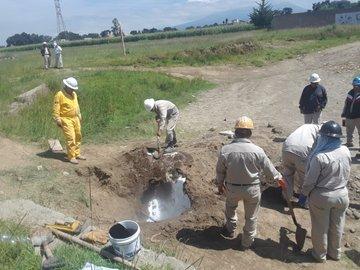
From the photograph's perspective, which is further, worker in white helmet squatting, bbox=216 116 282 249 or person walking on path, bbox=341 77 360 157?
person walking on path, bbox=341 77 360 157

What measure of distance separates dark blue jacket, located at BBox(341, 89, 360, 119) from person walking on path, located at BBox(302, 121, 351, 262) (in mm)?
3820

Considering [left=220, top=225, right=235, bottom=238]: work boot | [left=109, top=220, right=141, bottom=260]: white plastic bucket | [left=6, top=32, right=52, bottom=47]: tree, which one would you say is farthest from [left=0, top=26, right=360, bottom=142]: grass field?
[left=6, top=32, right=52, bottom=47]: tree

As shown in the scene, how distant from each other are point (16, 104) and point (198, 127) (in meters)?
5.48

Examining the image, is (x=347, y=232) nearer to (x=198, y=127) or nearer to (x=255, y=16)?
(x=198, y=127)

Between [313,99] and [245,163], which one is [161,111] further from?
[245,163]

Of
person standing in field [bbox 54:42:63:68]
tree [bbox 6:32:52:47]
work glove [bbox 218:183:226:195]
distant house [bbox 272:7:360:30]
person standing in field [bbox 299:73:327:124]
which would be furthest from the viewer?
tree [bbox 6:32:52:47]

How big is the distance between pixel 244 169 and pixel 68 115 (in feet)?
13.1

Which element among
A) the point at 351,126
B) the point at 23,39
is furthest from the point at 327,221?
the point at 23,39

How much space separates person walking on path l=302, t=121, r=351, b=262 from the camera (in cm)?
483

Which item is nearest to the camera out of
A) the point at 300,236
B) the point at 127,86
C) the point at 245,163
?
the point at 245,163

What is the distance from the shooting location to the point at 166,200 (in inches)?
299

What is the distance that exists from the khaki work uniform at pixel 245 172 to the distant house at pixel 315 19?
3989 centimetres

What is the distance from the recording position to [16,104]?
41.2 ft

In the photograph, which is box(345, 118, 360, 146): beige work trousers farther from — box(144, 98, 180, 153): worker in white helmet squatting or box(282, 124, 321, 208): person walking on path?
box(144, 98, 180, 153): worker in white helmet squatting
